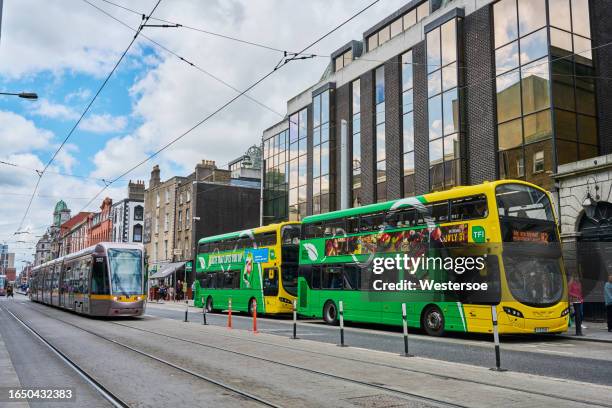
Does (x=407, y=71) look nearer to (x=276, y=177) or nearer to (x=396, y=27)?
(x=396, y=27)

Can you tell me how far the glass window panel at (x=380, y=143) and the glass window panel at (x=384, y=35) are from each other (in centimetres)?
519

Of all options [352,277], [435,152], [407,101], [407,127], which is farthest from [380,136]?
[352,277]

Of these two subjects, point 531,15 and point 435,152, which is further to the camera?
point 435,152

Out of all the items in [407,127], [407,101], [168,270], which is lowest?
[168,270]

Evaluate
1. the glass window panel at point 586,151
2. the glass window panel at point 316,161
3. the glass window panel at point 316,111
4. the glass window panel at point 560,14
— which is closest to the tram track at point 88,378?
the glass window panel at point 586,151

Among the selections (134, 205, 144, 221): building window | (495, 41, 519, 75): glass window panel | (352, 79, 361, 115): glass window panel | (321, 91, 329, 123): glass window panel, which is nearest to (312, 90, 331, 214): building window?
(321, 91, 329, 123): glass window panel

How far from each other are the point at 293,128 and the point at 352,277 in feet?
73.1

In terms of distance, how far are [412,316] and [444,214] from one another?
3.47 m

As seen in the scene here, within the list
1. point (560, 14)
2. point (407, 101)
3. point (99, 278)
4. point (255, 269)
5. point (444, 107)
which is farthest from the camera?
point (407, 101)

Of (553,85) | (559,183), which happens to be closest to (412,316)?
(559,183)

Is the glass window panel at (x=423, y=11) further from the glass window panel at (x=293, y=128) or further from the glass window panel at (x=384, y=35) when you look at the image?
the glass window panel at (x=293, y=128)

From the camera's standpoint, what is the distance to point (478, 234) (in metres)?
15.6

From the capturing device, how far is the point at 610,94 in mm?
24266

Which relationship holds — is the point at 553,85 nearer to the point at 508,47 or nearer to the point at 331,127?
the point at 508,47
